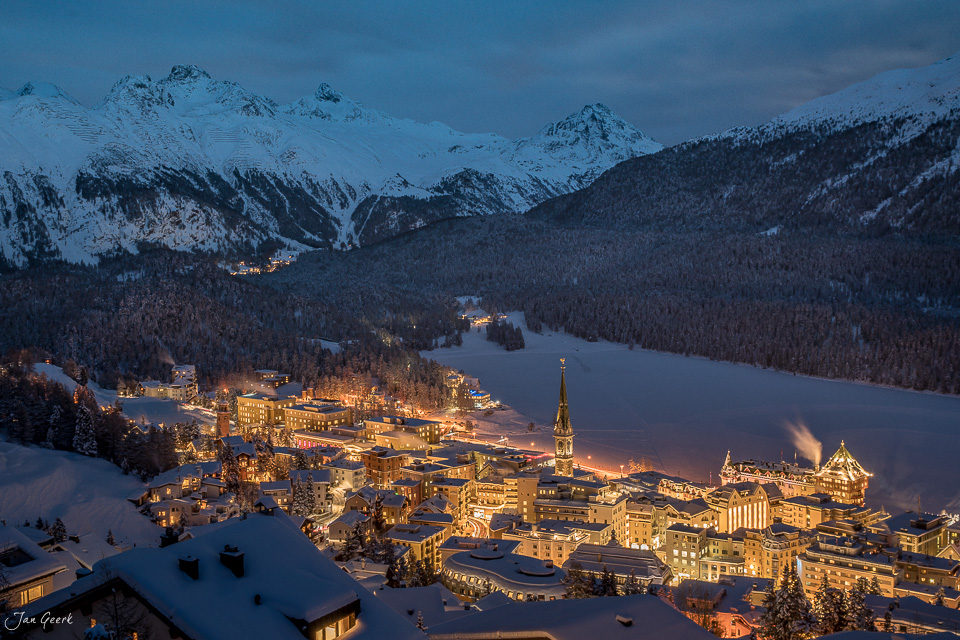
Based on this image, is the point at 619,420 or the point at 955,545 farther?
the point at 619,420

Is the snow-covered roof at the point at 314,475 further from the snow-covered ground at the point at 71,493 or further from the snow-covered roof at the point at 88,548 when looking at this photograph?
the snow-covered roof at the point at 88,548

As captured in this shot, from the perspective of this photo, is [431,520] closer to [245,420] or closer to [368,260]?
[245,420]

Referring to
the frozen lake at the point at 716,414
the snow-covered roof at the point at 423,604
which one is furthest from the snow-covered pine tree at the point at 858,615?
the frozen lake at the point at 716,414

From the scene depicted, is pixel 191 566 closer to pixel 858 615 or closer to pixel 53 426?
pixel 858 615

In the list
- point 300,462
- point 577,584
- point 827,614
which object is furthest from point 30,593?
point 300,462

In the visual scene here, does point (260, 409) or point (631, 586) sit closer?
point (631, 586)

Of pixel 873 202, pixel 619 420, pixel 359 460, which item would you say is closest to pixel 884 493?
pixel 619 420
